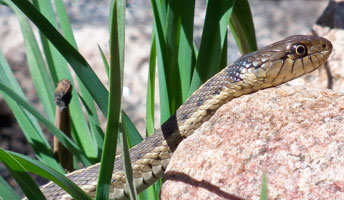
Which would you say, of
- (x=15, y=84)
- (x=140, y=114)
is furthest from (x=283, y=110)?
(x=140, y=114)

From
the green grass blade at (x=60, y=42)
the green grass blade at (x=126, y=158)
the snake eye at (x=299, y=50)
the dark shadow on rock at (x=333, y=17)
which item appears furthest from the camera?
the dark shadow on rock at (x=333, y=17)

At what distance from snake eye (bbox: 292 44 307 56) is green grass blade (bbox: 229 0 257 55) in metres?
0.24

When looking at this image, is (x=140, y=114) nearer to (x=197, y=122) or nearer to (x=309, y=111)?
(x=197, y=122)

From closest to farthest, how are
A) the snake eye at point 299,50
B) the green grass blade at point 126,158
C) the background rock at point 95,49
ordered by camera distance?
the green grass blade at point 126,158
the snake eye at point 299,50
the background rock at point 95,49

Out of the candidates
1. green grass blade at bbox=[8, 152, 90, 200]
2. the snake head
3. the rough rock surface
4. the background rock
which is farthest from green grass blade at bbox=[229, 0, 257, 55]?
the background rock

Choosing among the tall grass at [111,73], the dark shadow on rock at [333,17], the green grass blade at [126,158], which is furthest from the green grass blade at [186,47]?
the dark shadow on rock at [333,17]

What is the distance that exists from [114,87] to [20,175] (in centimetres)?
33

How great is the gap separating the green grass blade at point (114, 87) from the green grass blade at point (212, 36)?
0.55 metres

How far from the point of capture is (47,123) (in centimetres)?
166

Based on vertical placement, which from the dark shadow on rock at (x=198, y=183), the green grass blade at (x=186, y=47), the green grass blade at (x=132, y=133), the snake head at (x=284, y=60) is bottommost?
the dark shadow on rock at (x=198, y=183)

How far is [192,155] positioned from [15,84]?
36.1 inches

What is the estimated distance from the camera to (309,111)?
4.37 feet

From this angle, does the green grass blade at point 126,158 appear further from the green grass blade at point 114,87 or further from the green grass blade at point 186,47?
the green grass blade at point 186,47

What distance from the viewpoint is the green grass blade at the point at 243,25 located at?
1877 mm
